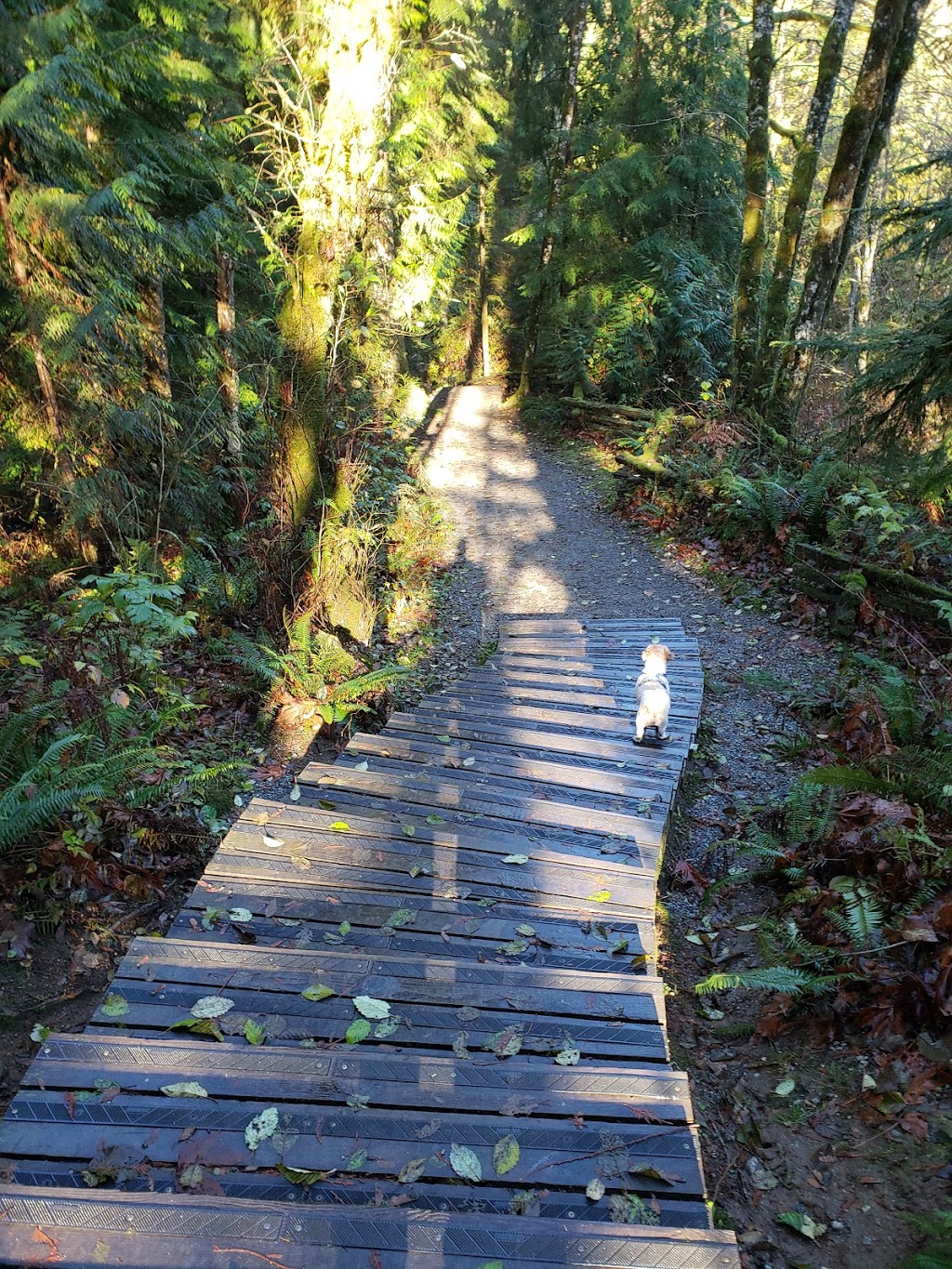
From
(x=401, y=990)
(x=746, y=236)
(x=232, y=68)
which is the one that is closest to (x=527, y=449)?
(x=746, y=236)

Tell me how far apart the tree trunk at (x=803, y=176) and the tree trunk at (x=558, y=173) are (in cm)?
673

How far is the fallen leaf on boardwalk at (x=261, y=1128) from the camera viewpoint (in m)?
2.36

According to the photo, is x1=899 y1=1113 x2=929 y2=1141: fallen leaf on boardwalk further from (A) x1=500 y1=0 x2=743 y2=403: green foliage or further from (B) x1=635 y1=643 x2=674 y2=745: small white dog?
(A) x1=500 y1=0 x2=743 y2=403: green foliage

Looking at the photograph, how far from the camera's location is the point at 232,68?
8883 millimetres

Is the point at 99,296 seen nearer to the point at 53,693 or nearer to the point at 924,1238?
the point at 53,693

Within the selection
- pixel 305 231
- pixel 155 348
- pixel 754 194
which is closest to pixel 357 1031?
pixel 155 348

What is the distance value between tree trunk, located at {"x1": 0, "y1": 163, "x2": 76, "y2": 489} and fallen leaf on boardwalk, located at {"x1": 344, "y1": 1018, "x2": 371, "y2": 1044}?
652cm

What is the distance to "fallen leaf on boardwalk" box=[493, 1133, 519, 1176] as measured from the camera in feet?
7.55

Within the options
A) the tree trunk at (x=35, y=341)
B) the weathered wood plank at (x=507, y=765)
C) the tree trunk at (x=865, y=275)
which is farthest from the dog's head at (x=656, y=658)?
the tree trunk at (x=865, y=275)

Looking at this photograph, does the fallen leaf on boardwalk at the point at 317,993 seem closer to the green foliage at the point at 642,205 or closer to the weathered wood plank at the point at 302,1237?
the weathered wood plank at the point at 302,1237

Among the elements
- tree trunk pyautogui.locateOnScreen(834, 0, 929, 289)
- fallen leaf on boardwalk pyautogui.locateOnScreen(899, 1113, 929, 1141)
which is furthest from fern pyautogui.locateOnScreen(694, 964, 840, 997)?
tree trunk pyautogui.locateOnScreen(834, 0, 929, 289)

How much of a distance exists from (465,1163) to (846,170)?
1332cm

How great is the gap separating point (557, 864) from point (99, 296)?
6597 mm

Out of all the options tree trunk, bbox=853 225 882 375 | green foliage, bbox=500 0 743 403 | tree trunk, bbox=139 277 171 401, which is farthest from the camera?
tree trunk, bbox=853 225 882 375
